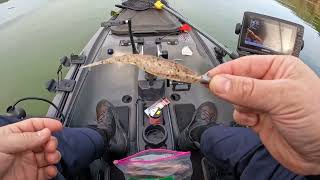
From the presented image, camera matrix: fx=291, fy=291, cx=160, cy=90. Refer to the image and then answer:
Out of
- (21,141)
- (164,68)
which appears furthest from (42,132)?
(164,68)

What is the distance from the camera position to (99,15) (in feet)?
29.3

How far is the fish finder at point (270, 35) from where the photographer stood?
10.9 ft

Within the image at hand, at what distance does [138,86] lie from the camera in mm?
3100

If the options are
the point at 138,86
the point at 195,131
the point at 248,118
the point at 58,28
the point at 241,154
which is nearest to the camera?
the point at 248,118

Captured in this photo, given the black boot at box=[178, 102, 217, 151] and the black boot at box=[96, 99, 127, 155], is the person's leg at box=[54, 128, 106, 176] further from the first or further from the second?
the black boot at box=[178, 102, 217, 151]

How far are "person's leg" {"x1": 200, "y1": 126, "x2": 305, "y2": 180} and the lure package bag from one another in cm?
24

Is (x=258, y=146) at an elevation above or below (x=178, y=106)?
above

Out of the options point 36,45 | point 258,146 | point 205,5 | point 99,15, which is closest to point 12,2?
point 99,15

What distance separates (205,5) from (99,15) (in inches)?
144

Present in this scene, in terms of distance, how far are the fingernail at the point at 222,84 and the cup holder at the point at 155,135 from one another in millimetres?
1311

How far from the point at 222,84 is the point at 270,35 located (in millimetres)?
2492

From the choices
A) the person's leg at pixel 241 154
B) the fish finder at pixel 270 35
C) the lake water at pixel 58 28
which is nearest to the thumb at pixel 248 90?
the person's leg at pixel 241 154

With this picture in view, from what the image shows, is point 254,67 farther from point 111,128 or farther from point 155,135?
point 111,128

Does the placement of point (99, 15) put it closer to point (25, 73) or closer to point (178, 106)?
point (25, 73)
